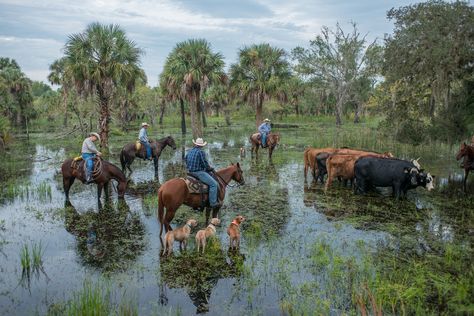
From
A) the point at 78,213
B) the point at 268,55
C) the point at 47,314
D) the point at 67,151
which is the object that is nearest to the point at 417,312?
the point at 47,314

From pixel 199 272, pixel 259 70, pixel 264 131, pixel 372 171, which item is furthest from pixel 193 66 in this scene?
pixel 199 272

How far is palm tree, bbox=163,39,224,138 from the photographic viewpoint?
29.3 metres

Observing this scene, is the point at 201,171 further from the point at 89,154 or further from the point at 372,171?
the point at 372,171

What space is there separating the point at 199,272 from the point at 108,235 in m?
3.20

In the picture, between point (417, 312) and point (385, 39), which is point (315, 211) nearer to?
point (417, 312)

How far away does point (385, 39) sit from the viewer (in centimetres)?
2272

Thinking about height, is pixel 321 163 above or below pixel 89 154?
below

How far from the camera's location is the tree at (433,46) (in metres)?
19.3

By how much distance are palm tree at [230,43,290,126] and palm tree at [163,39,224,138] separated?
3092 millimetres

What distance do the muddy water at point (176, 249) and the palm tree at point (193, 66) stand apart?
14.5m

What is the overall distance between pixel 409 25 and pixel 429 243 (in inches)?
629

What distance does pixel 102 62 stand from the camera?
77.2 feet

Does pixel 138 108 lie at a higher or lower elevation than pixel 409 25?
lower

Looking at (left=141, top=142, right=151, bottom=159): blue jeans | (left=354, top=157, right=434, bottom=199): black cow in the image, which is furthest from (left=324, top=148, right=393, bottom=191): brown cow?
(left=141, top=142, right=151, bottom=159): blue jeans
